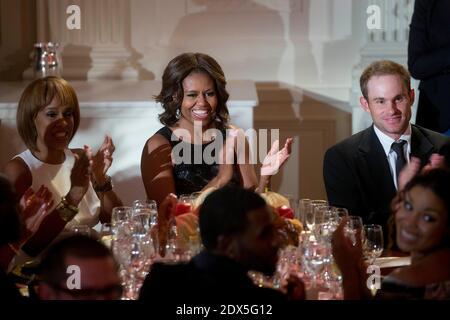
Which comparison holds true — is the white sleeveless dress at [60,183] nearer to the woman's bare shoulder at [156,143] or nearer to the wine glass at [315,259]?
the woman's bare shoulder at [156,143]

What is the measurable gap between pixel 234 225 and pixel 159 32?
3.64m

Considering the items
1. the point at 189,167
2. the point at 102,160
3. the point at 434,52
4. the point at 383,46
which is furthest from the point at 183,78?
the point at 383,46

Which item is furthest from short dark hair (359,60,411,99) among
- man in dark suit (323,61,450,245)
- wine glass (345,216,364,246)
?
wine glass (345,216,364,246)

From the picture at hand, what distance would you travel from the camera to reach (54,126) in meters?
3.78

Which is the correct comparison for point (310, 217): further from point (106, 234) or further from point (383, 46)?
point (383, 46)

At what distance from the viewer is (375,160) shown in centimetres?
381

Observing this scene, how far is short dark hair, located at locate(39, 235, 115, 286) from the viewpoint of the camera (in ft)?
6.94

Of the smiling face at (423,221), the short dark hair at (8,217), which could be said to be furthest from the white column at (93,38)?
the smiling face at (423,221)

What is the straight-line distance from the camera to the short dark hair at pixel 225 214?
225 centimetres

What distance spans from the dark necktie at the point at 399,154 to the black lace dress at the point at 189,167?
0.75 meters

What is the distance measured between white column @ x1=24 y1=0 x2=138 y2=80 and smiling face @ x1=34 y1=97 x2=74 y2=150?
1.87 m

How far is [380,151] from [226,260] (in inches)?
67.7

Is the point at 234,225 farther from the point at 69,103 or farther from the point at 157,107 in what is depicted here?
the point at 157,107

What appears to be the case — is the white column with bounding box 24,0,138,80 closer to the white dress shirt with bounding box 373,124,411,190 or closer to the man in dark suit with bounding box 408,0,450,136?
the man in dark suit with bounding box 408,0,450,136
